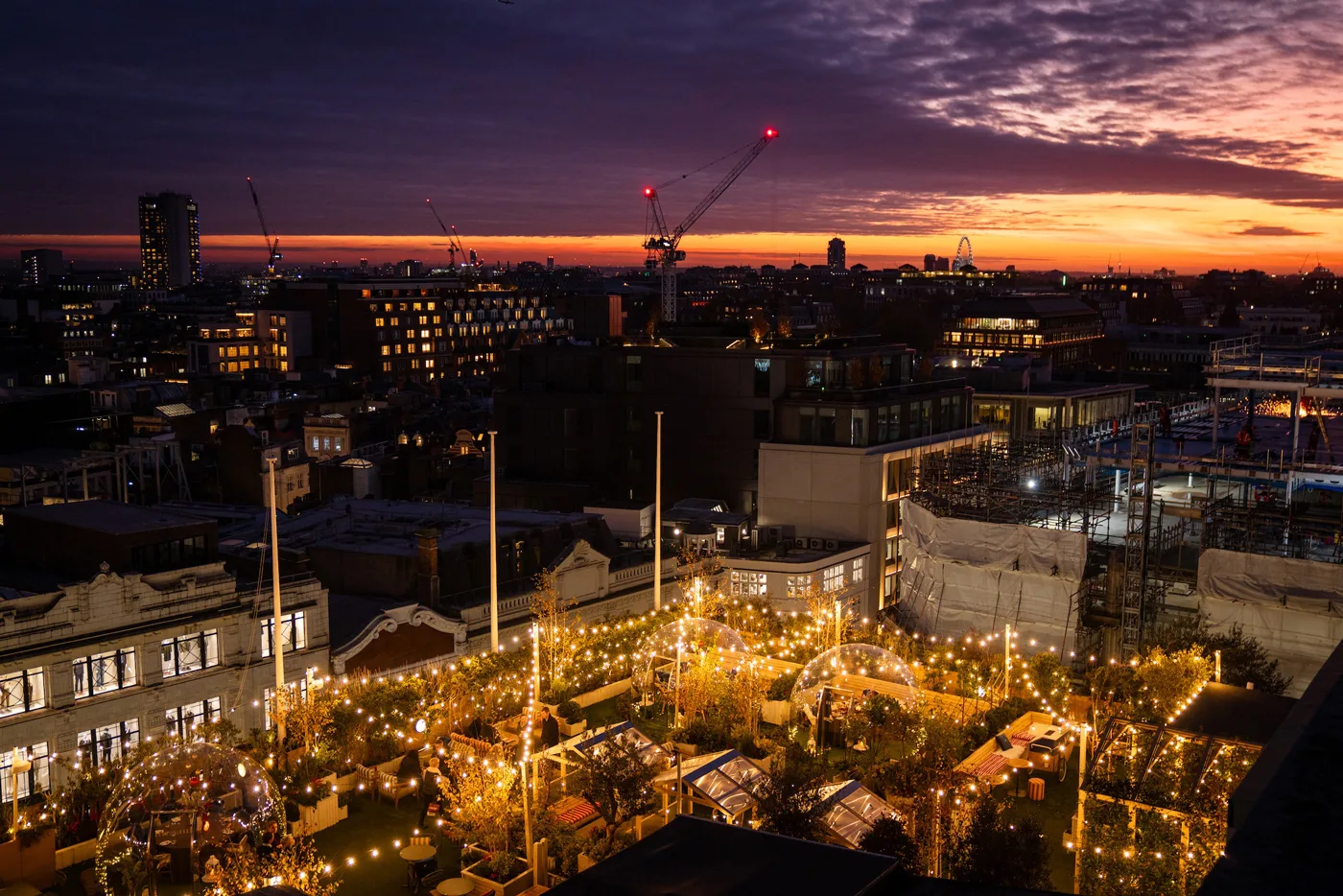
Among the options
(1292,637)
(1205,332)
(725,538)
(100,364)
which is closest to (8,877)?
(725,538)

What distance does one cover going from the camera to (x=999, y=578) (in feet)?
147

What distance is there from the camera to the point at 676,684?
34.8 metres

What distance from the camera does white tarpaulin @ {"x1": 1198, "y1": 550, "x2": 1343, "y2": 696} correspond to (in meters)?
36.7

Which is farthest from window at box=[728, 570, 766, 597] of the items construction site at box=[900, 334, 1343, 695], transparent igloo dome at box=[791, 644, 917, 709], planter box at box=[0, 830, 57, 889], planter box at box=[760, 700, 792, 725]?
planter box at box=[0, 830, 57, 889]

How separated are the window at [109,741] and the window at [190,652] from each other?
1.58m

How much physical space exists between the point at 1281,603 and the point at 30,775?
119ft

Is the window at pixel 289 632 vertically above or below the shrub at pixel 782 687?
above

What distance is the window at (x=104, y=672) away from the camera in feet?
94.5

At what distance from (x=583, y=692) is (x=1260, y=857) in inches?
1300

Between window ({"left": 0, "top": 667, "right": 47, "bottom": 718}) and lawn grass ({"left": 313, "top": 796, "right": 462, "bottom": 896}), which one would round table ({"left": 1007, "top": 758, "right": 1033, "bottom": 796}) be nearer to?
lawn grass ({"left": 313, "top": 796, "right": 462, "bottom": 896})

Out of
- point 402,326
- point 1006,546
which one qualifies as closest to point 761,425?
point 1006,546

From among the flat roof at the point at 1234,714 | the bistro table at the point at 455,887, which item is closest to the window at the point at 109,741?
the bistro table at the point at 455,887

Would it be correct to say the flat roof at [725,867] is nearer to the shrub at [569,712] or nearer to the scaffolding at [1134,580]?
the shrub at [569,712]

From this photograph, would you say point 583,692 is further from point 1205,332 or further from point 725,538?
point 1205,332
